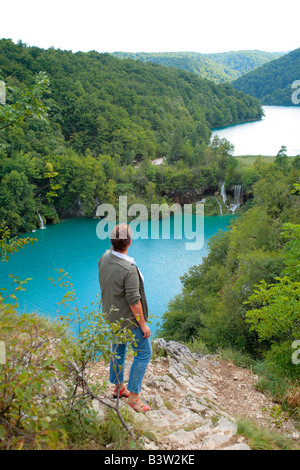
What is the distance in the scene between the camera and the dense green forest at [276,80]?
84.2 metres

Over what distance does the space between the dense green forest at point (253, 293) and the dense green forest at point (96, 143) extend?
1081 cm

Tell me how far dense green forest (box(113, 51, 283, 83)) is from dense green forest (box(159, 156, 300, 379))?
422 feet

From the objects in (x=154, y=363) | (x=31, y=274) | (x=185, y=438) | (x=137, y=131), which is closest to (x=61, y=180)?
(x=31, y=274)

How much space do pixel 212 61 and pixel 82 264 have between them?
17850cm

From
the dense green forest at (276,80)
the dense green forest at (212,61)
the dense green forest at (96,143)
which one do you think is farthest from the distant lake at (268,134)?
the dense green forest at (212,61)

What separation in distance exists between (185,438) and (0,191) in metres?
27.3

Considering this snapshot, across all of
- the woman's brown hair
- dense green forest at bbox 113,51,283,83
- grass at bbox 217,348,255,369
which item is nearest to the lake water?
grass at bbox 217,348,255,369

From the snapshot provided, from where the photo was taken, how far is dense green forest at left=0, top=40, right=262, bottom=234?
31.5m

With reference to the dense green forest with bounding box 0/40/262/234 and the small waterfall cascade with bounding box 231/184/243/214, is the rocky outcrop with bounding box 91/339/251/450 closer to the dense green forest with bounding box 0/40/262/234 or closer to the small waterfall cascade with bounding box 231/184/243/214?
the dense green forest with bounding box 0/40/262/234

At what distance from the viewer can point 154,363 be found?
510 centimetres

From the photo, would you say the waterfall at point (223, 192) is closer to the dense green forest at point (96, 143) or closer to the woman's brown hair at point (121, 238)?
the dense green forest at point (96, 143)

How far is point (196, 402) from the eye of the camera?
3.78 meters

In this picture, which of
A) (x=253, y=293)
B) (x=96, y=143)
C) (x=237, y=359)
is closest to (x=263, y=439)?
(x=237, y=359)
